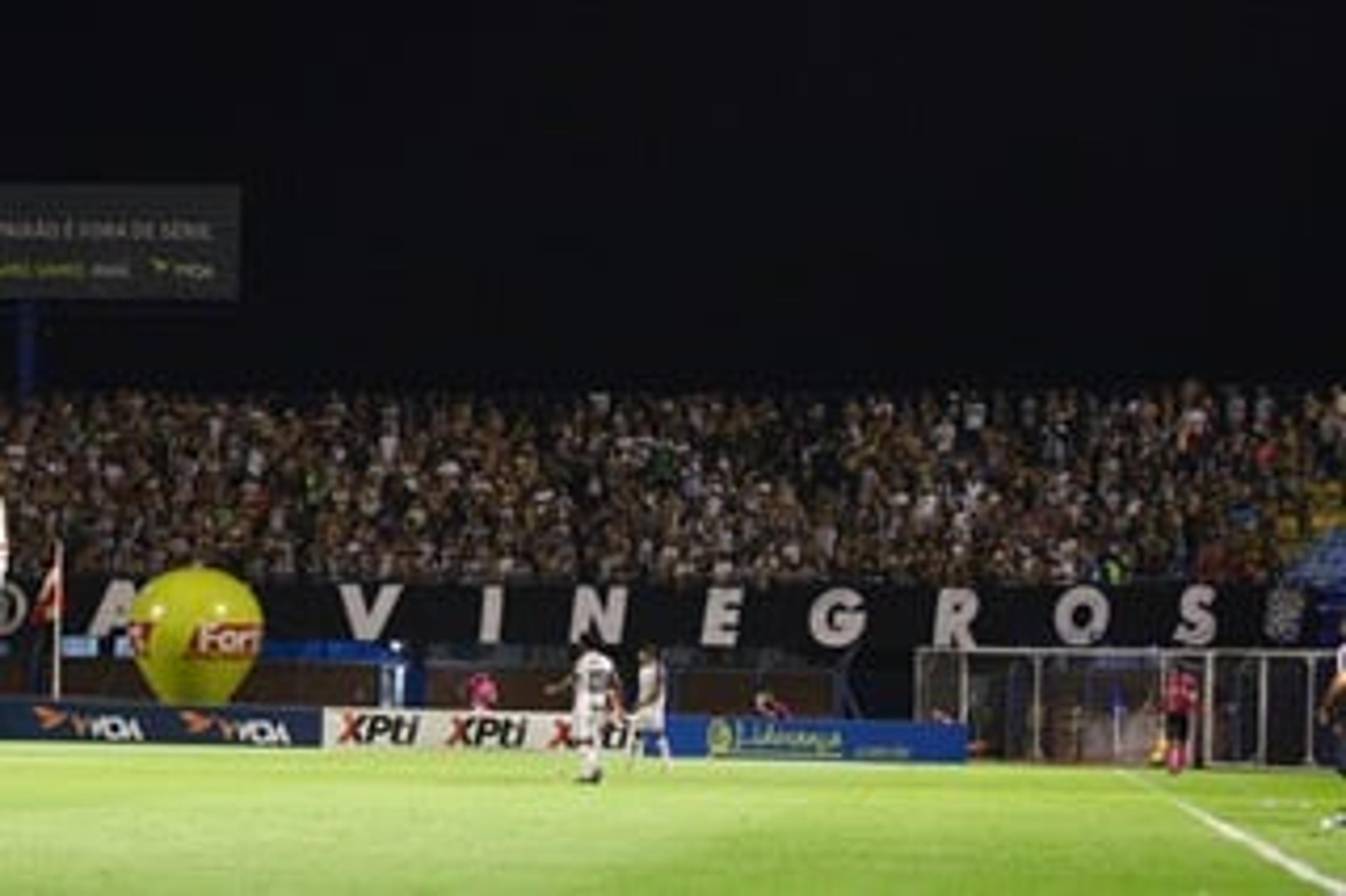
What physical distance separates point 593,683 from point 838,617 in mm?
13963

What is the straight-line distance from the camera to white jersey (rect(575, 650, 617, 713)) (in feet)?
111

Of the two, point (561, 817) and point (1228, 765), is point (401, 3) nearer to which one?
point (1228, 765)

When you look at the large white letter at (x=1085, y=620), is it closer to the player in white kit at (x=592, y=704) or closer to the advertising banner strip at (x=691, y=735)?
the advertising banner strip at (x=691, y=735)

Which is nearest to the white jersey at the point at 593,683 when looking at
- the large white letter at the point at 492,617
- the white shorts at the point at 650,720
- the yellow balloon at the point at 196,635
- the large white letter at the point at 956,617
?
the white shorts at the point at 650,720

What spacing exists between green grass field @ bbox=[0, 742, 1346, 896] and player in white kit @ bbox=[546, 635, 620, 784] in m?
0.46

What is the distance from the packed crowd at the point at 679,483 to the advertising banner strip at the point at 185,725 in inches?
139

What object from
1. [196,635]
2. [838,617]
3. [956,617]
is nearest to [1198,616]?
[956,617]

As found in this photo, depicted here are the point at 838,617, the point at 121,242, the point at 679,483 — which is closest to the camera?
the point at 838,617

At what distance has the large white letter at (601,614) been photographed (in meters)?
47.8

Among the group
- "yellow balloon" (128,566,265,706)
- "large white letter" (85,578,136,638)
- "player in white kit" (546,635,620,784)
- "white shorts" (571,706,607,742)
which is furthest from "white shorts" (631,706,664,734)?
"large white letter" (85,578,136,638)

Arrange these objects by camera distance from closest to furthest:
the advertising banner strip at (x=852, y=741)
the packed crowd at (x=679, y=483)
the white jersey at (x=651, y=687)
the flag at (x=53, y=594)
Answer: the white jersey at (x=651, y=687) → the advertising banner strip at (x=852, y=741) → the flag at (x=53, y=594) → the packed crowd at (x=679, y=483)

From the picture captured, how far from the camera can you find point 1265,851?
20453mm

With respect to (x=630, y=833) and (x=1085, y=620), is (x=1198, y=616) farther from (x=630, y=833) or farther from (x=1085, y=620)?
(x=630, y=833)

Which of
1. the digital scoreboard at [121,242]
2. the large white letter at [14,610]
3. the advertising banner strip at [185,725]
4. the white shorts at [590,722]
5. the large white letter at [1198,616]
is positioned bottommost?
the advertising banner strip at [185,725]
